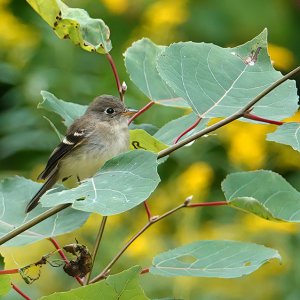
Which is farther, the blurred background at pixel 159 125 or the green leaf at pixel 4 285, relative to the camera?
the blurred background at pixel 159 125

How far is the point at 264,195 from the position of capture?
149 cm

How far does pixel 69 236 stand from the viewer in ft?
11.5

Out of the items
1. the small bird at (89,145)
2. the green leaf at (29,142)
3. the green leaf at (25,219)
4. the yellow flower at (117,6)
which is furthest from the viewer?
the yellow flower at (117,6)

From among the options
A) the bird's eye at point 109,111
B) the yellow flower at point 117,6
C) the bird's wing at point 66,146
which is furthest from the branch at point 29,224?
the yellow flower at point 117,6

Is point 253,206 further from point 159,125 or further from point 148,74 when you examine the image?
point 159,125

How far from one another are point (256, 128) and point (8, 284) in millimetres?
2889

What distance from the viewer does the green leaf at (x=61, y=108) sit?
5.62 ft

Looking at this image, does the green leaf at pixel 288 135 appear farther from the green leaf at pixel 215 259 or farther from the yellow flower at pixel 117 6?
the yellow flower at pixel 117 6

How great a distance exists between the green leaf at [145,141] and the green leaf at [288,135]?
0.19 m

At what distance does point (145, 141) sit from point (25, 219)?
282 mm

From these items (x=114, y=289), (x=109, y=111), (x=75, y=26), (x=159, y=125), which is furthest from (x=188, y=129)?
(x=159, y=125)

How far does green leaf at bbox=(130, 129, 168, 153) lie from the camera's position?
1.42 m

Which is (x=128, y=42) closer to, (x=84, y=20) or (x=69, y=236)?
(x=69, y=236)

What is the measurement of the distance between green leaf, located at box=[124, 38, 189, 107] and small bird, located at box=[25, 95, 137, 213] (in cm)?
55
